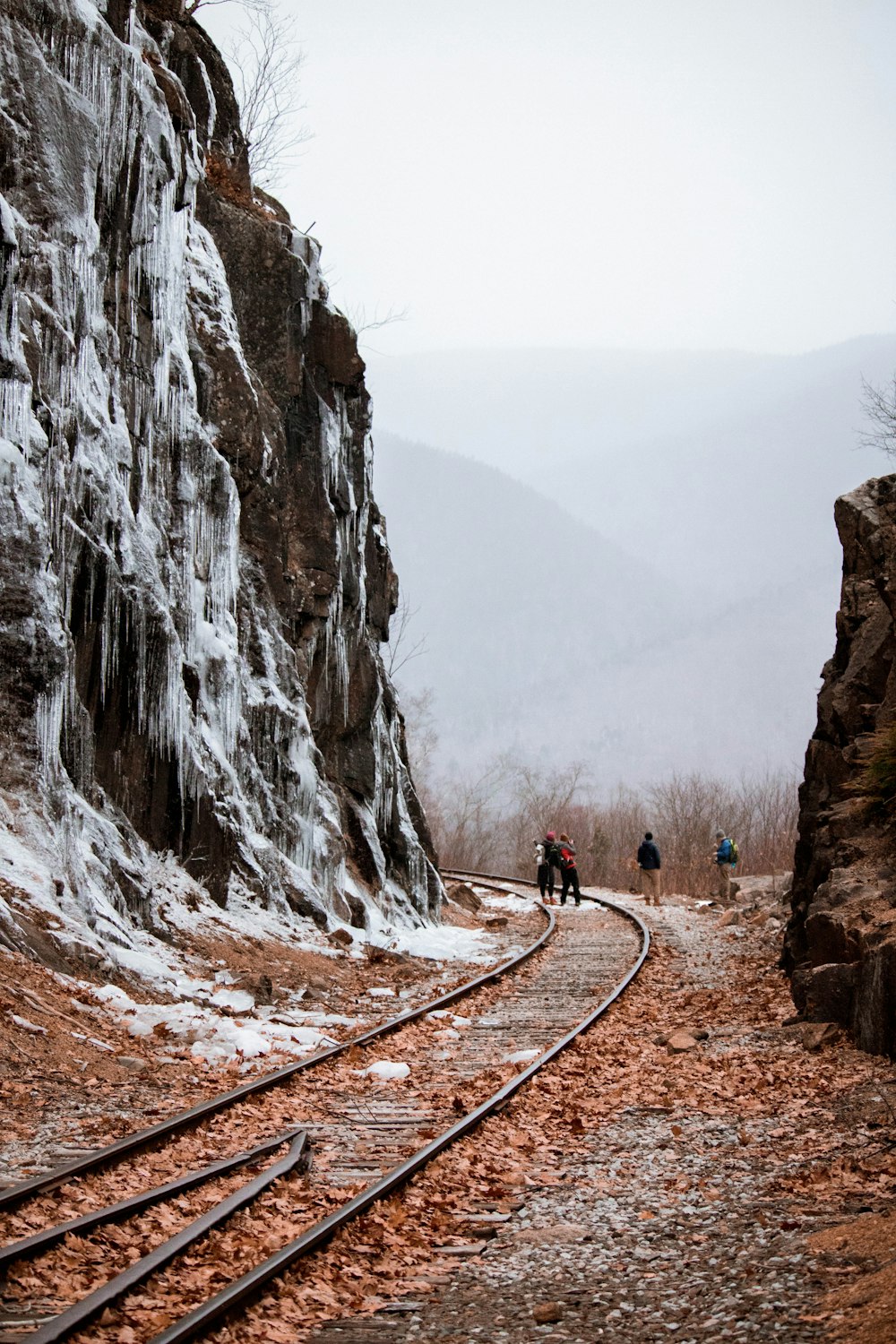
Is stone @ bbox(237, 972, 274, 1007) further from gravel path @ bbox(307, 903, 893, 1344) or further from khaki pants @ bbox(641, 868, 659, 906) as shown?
khaki pants @ bbox(641, 868, 659, 906)

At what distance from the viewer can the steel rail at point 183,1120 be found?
237 inches

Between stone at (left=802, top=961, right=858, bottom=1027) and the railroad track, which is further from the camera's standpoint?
stone at (left=802, top=961, right=858, bottom=1027)

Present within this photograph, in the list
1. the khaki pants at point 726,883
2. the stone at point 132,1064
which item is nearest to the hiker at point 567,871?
the khaki pants at point 726,883

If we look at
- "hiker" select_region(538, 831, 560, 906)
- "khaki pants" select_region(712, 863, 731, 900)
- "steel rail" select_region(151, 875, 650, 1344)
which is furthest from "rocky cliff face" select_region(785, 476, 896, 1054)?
"khaki pants" select_region(712, 863, 731, 900)

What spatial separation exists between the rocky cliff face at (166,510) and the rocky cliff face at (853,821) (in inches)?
281

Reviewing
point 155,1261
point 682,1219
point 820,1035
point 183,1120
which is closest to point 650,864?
point 820,1035

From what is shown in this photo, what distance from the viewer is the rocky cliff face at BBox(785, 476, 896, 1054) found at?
10344mm

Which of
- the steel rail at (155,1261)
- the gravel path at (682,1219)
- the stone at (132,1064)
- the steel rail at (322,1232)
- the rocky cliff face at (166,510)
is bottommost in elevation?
the gravel path at (682,1219)

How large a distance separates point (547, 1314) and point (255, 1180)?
1949mm

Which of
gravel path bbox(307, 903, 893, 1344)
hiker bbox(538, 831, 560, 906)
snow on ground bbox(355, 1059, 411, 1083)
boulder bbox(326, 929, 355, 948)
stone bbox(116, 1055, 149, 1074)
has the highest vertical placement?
hiker bbox(538, 831, 560, 906)

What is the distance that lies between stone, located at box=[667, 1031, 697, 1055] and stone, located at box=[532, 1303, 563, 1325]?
593cm

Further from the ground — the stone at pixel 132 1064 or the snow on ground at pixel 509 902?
the stone at pixel 132 1064

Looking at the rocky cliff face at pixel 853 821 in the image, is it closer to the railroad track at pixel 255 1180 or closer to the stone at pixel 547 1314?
the railroad track at pixel 255 1180

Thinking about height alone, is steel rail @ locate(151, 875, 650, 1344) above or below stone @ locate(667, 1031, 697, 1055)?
above
